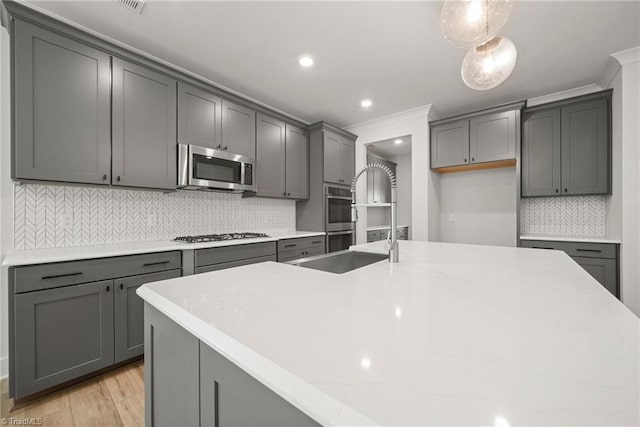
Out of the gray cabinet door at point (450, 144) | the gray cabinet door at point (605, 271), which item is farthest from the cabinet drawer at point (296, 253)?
the gray cabinet door at point (605, 271)

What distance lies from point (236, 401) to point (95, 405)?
174cm

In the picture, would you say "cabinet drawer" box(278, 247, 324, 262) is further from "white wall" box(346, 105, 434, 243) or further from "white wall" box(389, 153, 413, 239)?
"white wall" box(389, 153, 413, 239)

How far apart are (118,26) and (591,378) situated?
2.99m

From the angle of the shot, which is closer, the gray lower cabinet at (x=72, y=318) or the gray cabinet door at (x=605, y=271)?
the gray lower cabinet at (x=72, y=318)

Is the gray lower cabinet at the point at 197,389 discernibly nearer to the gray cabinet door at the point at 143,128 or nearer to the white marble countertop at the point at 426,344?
the white marble countertop at the point at 426,344

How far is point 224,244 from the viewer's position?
8.02 ft

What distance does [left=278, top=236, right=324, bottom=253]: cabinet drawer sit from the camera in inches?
122

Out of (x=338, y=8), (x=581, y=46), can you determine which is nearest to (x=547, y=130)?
(x=581, y=46)

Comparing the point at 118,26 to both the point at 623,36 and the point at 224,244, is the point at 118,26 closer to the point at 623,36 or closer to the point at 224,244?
the point at 224,244

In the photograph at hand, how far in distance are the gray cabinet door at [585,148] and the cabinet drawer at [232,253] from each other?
343 centimetres

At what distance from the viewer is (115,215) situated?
234cm

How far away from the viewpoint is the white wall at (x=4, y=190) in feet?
6.12

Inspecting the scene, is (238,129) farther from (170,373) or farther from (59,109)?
(170,373)

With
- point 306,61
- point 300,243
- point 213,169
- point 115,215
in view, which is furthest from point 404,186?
point 115,215
